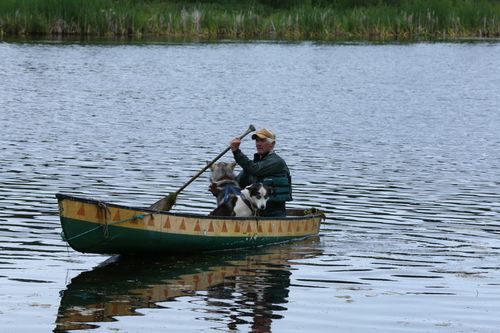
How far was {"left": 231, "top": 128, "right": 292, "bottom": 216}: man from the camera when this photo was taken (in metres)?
16.9

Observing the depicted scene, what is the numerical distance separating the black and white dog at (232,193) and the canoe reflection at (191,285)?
1.84 ft

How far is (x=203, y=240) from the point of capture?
16.3 metres

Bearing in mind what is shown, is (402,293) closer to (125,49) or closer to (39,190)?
(39,190)

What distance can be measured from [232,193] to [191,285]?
Result: 250cm

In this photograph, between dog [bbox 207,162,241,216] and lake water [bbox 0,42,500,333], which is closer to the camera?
lake water [bbox 0,42,500,333]

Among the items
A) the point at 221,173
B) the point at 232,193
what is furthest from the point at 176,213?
the point at 232,193

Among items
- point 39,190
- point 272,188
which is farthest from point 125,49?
point 272,188

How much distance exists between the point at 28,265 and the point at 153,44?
4136 centimetres

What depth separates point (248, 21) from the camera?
60438 millimetres

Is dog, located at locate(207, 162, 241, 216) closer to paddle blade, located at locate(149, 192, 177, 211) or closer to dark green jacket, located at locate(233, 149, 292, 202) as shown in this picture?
dark green jacket, located at locate(233, 149, 292, 202)

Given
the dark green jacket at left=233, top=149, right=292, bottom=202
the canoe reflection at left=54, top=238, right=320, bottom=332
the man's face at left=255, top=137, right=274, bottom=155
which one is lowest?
the canoe reflection at left=54, top=238, right=320, bottom=332

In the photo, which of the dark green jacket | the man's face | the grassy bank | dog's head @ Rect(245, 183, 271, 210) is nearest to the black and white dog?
dog's head @ Rect(245, 183, 271, 210)

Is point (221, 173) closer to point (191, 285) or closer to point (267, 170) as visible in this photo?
point (267, 170)

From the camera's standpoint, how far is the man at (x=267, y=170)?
16.9 meters
